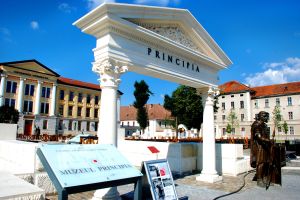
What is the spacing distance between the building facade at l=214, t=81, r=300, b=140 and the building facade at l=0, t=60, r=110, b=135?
2928 cm

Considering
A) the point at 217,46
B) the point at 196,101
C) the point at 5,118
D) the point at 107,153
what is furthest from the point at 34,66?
the point at 107,153

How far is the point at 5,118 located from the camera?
23453mm

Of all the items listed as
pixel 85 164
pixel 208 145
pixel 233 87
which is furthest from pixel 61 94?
pixel 85 164

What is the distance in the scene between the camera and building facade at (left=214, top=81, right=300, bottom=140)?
163 feet

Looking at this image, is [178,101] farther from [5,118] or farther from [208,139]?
[208,139]

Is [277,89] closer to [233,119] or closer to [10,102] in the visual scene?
[233,119]

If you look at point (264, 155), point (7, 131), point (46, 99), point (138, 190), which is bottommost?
point (138, 190)

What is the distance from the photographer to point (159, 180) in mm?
4500

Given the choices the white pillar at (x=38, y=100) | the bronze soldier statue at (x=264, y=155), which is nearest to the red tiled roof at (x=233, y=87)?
the white pillar at (x=38, y=100)

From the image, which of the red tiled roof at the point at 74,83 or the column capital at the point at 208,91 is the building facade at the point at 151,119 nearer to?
the red tiled roof at the point at 74,83

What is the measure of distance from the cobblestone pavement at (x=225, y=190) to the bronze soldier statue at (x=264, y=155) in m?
0.36

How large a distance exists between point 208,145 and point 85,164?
6.75 metres

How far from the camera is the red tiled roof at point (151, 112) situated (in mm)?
69625

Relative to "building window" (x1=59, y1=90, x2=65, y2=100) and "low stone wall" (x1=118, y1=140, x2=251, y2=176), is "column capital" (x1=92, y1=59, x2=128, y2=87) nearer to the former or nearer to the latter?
"low stone wall" (x1=118, y1=140, x2=251, y2=176)
